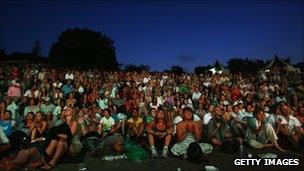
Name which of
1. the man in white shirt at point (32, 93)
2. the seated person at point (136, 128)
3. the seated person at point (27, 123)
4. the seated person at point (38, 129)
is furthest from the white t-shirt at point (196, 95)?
the seated person at point (38, 129)

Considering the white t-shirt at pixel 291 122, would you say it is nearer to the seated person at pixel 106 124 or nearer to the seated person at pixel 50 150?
the seated person at pixel 106 124

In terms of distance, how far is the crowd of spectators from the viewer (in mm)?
9992

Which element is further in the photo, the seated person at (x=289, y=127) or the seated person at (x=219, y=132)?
the seated person at (x=289, y=127)

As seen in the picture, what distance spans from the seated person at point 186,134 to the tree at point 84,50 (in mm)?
48076

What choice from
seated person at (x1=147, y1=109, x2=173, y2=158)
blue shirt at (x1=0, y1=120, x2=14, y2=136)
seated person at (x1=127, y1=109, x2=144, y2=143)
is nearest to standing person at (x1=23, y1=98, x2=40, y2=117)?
blue shirt at (x1=0, y1=120, x2=14, y2=136)

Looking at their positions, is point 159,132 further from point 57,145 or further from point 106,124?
point 57,145

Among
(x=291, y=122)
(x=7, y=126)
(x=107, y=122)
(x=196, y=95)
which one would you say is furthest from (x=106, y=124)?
(x=291, y=122)

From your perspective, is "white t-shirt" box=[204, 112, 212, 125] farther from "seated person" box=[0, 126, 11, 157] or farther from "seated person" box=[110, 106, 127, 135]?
"seated person" box=[0, 126, 11, 157]

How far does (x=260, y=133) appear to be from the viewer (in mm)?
11398

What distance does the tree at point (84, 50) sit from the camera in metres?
59.1

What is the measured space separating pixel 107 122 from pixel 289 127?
6429 mm

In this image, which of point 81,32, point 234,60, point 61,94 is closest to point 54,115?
point 61,94

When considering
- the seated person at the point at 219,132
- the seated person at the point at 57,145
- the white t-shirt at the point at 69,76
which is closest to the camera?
the seated person at the point at 57,145

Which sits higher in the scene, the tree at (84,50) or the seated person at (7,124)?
the tree at (84,50)
